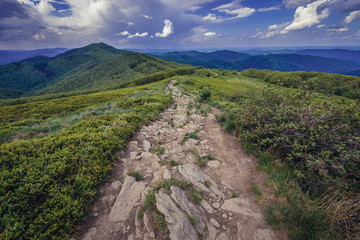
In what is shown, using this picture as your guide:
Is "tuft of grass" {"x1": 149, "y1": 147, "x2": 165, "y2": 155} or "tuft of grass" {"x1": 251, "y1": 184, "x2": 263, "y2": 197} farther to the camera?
"tuft of grass" {"x1": 149, "y1": 147, "x2": 165, "y2": 155}

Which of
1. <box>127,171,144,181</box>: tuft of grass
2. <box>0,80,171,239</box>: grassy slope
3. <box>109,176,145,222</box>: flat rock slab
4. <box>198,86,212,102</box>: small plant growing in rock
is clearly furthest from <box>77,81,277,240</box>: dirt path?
<box>198,86,212,102</box>: small plant growing in rock

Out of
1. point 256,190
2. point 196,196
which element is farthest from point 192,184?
point 256,190

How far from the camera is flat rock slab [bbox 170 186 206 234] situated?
11.4ft

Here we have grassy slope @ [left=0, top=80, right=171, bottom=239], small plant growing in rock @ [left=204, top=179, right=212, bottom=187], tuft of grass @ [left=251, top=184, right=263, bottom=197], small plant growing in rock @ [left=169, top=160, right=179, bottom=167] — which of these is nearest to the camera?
grassy slope @ [left=0, top=80, right=171, bottom=239]

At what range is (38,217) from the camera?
9.57 ft

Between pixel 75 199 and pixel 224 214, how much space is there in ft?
13.0

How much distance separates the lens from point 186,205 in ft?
12.3

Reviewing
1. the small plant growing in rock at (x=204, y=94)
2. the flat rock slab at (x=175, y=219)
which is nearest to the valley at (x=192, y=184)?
the flat rock slab at (x=175, y=219)

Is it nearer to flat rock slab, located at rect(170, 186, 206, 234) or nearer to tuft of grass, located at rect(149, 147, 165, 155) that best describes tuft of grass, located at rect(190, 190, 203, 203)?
flat rock slab, located at rect(170, 186, 206, 234)

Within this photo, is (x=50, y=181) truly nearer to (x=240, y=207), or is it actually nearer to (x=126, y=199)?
(x=126, y=199)

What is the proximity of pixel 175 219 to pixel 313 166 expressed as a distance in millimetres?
4131

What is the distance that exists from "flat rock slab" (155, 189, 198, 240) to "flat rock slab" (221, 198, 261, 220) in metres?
1.25

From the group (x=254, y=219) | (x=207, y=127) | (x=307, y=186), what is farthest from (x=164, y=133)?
(x=307, y=186)

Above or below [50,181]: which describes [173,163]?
below
